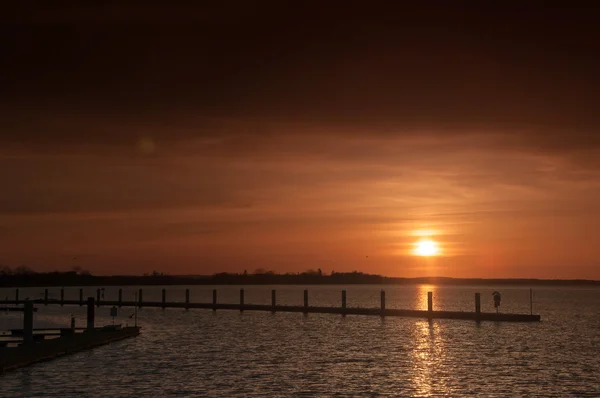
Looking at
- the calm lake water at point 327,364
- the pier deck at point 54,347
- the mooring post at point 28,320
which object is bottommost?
the calm lake water at point 327,364

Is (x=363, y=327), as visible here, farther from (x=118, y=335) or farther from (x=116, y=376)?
(x=116, y=376)

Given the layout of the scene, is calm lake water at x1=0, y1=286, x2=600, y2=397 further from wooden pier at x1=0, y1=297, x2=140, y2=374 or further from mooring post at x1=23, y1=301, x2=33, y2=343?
mooring post at x1=23, y1=301, x2=33, y2=343

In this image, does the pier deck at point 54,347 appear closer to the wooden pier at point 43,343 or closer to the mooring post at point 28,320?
the wooden pier at point 43,343

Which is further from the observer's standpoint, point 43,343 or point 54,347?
point 54,347

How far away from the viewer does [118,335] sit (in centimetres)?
6012

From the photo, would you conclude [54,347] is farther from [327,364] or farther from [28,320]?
[327,364]

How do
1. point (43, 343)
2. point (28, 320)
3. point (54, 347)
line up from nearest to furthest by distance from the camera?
1. point (43, 343)
2. point (28, 320)
3. point (54, 347)

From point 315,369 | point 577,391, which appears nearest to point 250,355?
point 315,369

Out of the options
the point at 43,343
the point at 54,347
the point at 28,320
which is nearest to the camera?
the point at 43,343

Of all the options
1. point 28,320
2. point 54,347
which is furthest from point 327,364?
point 28,320

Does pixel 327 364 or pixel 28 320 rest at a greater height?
pixel 28 320

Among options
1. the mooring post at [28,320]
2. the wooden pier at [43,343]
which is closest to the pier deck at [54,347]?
the wooden pier at [43,343]

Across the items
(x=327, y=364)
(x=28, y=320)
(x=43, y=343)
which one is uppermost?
(x=28, y=320)

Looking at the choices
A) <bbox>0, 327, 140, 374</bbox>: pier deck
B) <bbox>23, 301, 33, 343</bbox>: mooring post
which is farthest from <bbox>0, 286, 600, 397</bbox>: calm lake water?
<bbox>23, 301, 33, 343</bbox>: mooring post
